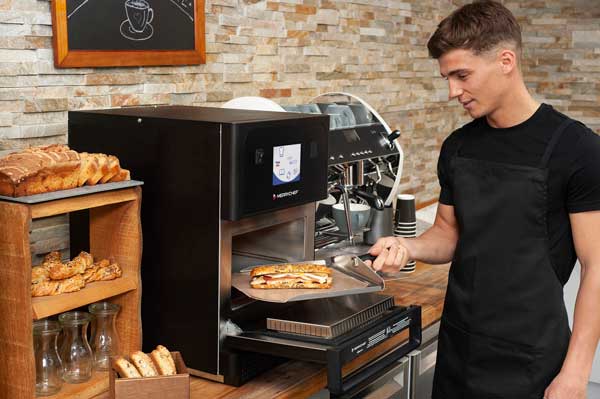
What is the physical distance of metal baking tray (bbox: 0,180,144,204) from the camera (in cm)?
160

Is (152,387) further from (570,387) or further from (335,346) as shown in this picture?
(570,387)

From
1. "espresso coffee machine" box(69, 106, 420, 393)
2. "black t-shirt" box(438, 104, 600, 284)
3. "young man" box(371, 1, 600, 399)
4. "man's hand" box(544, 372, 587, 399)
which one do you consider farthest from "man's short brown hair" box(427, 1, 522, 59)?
"man's hand" box(544, 372, 587, 399)

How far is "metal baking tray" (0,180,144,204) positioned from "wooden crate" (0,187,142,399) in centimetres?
1

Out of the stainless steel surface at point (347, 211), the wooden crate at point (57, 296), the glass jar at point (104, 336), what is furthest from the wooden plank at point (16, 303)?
the stainless steel surface at point (347, 211)

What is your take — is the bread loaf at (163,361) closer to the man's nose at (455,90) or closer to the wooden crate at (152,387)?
the wooden crate at (152,387)

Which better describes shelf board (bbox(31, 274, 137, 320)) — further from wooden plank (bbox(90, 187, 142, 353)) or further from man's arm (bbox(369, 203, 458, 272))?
man's arm (bbox(369, 203, 458, 272))

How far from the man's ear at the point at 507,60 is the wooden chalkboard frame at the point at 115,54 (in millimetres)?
1064

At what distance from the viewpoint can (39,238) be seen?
6.91ft

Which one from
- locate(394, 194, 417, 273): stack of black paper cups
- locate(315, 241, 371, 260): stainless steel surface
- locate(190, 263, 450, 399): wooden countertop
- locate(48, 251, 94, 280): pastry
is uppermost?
locate(48, 251, 94, 280): pastry

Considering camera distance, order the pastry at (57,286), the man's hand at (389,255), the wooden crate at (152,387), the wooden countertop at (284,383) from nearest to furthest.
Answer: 1. the wooden crate at (152,387)
2. the pastry at (57,286)
3. the wooden countertop at (284,383)
4. the man's hand at (389,255)

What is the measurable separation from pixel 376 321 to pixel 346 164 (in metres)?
0.85

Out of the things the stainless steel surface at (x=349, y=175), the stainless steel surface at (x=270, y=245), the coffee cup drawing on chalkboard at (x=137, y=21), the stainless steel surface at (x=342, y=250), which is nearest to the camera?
the stainless steel surface at (x=270, y=245)

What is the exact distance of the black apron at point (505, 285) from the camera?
1.88 meters

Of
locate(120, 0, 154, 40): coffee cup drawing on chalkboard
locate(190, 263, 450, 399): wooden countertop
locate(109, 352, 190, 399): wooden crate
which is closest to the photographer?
locate(109, 352, 190, 399): wooden crate
